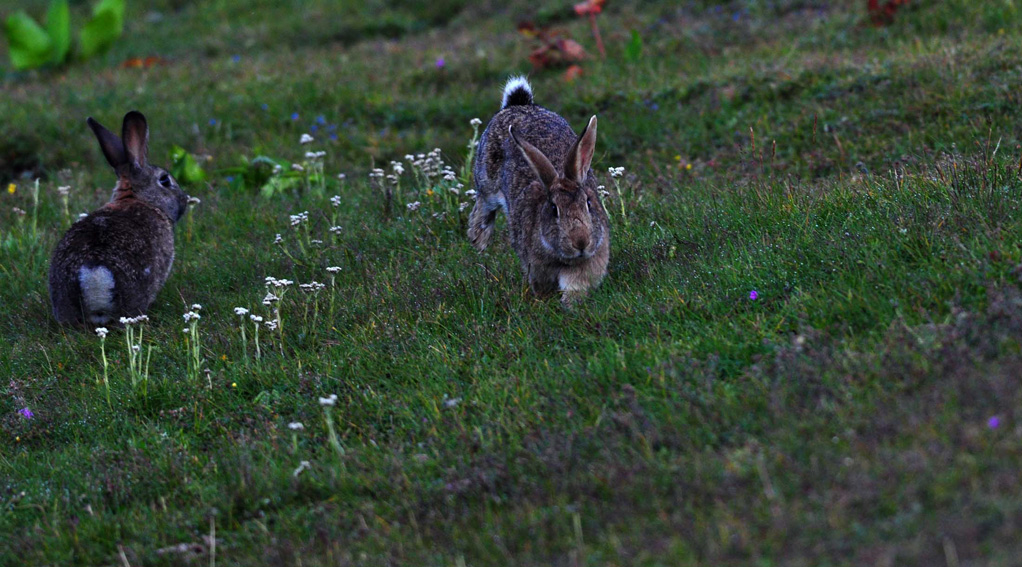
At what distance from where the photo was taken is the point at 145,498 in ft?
15.6

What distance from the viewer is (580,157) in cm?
615

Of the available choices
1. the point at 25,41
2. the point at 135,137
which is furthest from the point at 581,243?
the point at 25,41

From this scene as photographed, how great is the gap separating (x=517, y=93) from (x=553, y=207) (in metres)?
2.30

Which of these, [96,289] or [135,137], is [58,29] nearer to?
[135,137]

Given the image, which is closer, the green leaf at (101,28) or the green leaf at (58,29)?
the green leaf at (58,29)

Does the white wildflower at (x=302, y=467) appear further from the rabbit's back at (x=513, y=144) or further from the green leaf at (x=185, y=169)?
the green leaf at (x=185, y=169)

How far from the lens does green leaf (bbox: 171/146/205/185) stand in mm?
9570

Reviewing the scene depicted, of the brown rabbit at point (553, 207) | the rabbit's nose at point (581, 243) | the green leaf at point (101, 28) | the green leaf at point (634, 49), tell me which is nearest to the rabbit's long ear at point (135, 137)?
the brown rabbit at point (553, 207)

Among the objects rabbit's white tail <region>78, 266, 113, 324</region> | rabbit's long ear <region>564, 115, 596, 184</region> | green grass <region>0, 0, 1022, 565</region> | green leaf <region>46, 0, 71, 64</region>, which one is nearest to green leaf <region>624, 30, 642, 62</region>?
green grass <region>0, 0, 1022, 565</region>

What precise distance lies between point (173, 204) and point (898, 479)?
20.4 ft

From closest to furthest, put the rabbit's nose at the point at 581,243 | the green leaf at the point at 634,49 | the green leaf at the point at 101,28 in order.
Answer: the rabbit's nose at the point at 581,243 → the green leaf at the point at 634,49 → the green leaf at the point at 101,28

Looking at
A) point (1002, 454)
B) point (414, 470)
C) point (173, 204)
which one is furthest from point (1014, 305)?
point (173, 204)

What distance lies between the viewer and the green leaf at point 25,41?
1367 cm

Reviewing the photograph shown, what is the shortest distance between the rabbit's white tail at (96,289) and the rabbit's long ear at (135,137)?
149 centimetres
